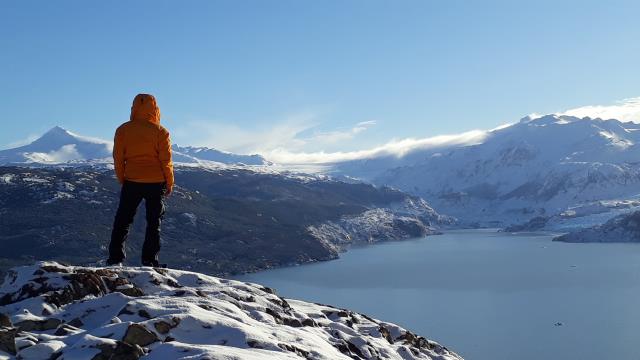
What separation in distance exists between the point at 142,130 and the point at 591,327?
98060 millimetres

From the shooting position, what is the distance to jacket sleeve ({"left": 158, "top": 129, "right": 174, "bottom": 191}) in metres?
17.1

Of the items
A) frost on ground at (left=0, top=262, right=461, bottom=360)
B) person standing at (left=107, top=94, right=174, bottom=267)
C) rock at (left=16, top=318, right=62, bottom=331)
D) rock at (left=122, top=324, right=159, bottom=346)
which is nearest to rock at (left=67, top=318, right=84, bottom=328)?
frost on ground at (left=0, top=262, right=461, bottom=360)

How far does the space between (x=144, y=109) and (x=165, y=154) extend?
55.0 inches

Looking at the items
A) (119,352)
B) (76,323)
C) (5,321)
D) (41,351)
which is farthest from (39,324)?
(119,352)

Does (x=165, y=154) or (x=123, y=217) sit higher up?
(x=165, y=154)

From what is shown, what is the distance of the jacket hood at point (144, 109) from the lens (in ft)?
55.4

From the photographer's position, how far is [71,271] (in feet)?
52.0

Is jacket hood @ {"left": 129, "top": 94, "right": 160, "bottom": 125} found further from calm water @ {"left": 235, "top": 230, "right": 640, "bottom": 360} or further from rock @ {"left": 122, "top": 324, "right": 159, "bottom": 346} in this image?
calm water @ {"left": 235, "top": 230, "right": 640, "bottom": 360}

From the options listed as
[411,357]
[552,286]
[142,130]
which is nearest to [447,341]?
[552,286]

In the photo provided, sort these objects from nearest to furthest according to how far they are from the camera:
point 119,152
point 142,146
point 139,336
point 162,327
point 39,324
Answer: point 139,336
point 162,327
point 39,324
point 119,152
point 142,146

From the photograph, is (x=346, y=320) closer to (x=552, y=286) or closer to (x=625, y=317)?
(x=625, y=317)

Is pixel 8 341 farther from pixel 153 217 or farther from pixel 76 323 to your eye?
pixel 153 217

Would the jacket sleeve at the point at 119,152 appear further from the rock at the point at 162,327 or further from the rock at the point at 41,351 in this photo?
the rock at the point at 41,351

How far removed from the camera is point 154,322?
12312mm
